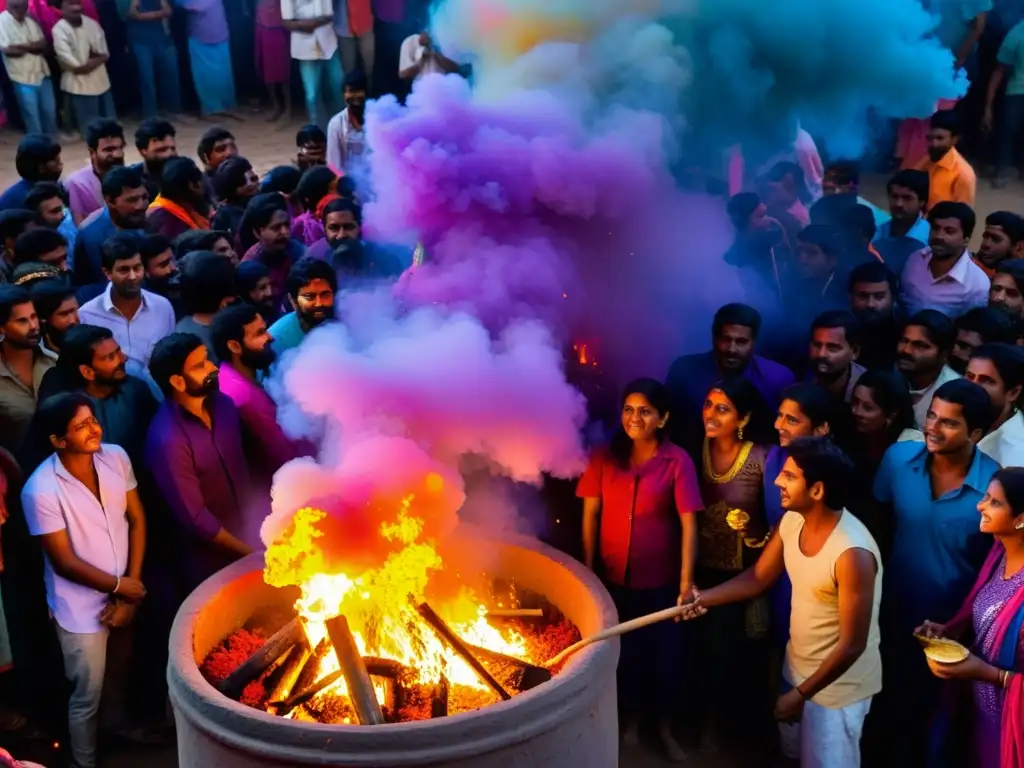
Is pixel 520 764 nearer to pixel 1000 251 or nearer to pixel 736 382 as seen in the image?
pixel 736 382

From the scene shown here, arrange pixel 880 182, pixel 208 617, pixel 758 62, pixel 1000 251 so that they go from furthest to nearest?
pixel 880 182
pixel 1000 251
pixel 758 62
pixel 208 617

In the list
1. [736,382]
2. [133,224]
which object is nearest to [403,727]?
[736,382]

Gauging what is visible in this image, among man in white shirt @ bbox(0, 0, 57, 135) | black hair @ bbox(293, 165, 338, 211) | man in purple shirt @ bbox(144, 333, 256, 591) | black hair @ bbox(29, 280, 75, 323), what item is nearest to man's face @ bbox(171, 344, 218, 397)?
man in purple shirt @ bbox(144, 333, 256, 591)

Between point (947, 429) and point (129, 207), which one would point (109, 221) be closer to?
point (129, 207)

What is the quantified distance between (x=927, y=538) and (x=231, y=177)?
189 inches

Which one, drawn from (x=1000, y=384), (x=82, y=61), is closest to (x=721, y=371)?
(x=1000, y=384)

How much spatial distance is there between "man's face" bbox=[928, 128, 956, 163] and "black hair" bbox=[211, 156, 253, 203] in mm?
4317

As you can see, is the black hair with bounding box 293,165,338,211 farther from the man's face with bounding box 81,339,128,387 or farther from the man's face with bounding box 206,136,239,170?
the man's face with bounding box 81,339,128,387

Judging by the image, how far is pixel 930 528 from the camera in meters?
3.92

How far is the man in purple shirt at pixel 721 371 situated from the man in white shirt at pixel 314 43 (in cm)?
795

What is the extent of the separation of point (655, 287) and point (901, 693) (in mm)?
1854

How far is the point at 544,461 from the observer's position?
4102 mm

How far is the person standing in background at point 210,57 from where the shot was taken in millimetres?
12109

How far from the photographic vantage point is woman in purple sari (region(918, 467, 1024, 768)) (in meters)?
3.49
